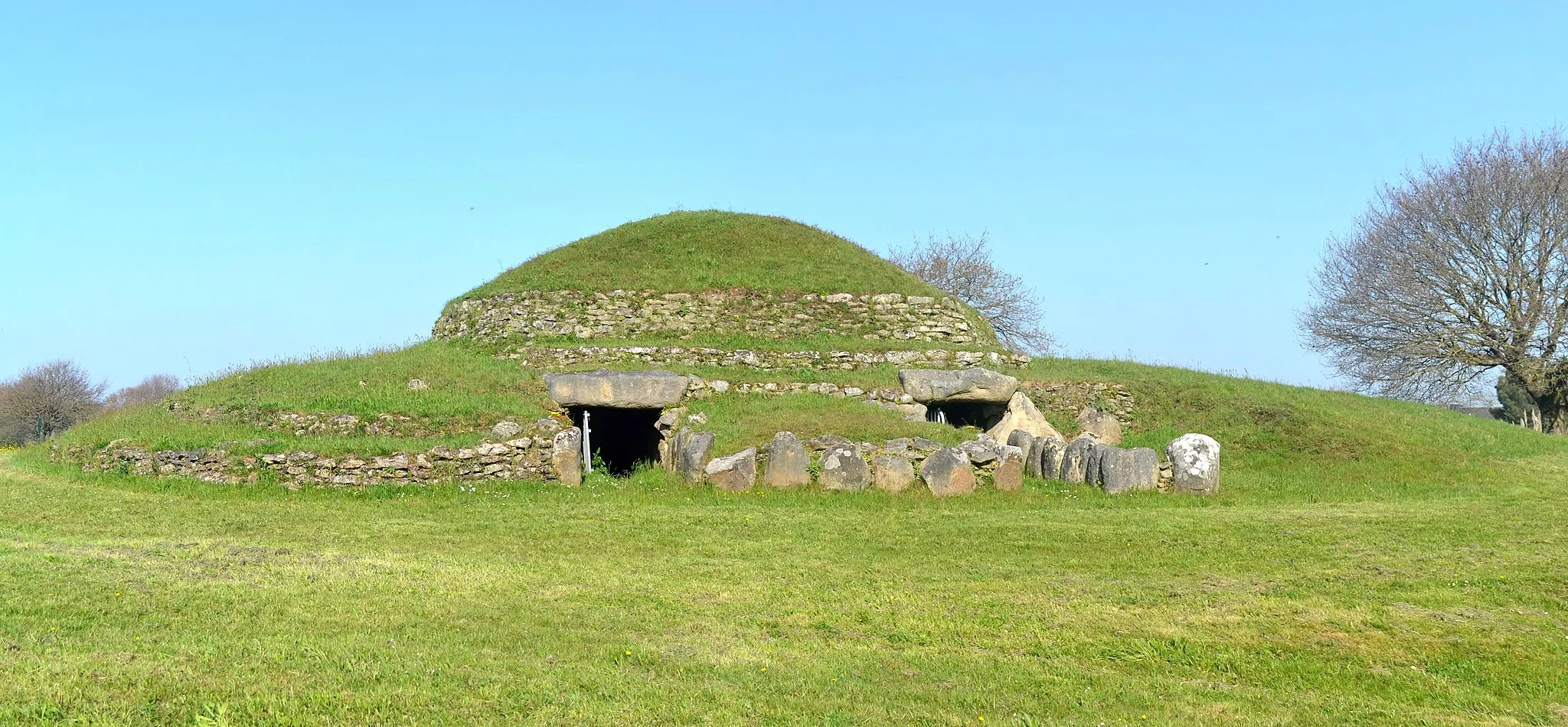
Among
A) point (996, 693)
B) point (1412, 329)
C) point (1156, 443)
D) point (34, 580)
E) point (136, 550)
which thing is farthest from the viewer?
point (1412, 329)

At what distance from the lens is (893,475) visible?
1816 centimetres

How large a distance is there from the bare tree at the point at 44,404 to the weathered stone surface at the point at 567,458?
112 feet

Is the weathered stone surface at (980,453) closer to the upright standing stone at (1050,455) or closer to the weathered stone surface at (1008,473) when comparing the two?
the weathered stone surface at (1008,473)

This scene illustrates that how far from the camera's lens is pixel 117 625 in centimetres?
859

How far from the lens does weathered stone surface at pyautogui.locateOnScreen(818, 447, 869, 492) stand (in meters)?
18.1

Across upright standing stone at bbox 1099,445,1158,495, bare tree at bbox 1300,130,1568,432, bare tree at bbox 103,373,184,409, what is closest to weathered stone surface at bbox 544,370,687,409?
upright standing stone at bbox 1099,445,1158,495

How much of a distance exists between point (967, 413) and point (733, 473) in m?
8.99

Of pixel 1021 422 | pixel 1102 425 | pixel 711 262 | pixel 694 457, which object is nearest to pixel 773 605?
pixel 694 457

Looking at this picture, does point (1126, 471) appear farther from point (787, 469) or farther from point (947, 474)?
point (787, 469)

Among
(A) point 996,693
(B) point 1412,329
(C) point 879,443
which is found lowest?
(A) point 996,693

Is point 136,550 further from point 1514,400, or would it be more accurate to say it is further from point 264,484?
point 1514,400

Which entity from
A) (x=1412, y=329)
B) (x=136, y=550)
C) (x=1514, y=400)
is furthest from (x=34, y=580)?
(x=1514, y=400)

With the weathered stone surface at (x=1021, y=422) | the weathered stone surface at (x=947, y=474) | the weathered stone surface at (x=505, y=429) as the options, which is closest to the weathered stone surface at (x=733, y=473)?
the weathered stone surface at (x=947, y=474)

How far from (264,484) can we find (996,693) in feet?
49.1
